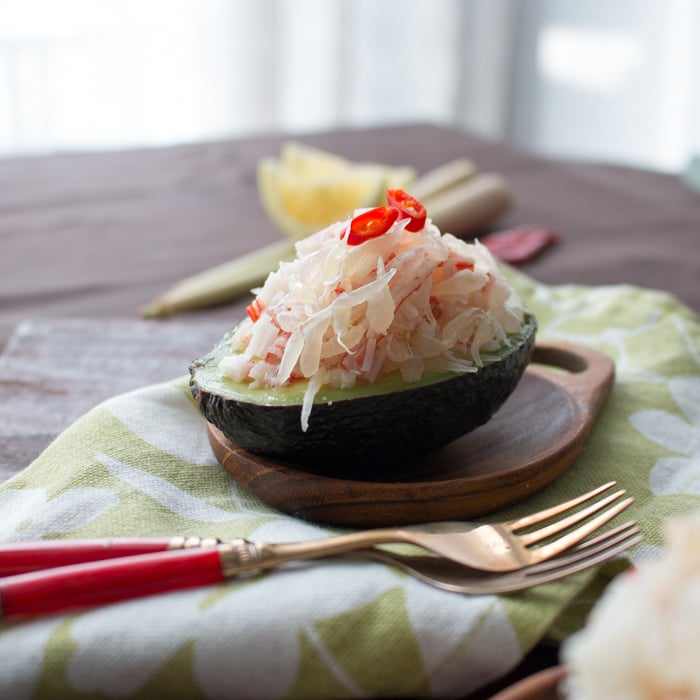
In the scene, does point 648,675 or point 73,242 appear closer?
point 648,675

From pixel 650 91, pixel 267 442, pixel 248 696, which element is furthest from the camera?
pixel 650 91

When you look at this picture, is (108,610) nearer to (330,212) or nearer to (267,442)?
(267,442)

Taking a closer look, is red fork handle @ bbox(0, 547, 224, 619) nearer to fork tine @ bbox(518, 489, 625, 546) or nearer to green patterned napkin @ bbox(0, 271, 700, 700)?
green patterned napkin @ bbox(0, 271, 700, 700)

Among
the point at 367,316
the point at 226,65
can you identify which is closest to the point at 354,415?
the point at 367,316

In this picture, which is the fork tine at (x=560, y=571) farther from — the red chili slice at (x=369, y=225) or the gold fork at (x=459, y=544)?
the red chili slice at (x=369, y=225)

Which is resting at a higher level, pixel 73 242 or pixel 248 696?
pixel 248 696

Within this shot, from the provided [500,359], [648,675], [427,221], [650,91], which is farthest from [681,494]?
[650,91]

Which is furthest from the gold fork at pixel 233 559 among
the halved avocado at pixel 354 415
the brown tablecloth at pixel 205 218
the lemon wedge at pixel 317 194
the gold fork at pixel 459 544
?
the lemon wedge at pixel 317 194
